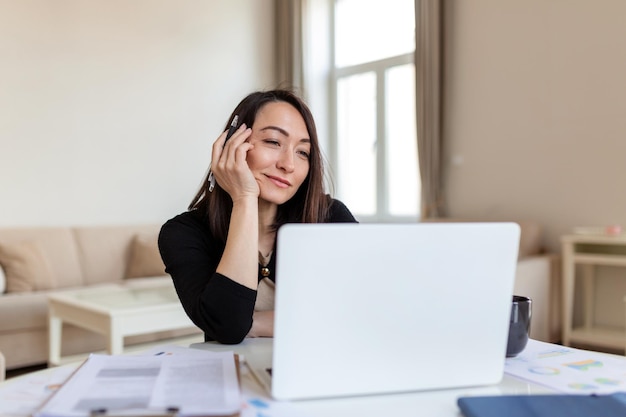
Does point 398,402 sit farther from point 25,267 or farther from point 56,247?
point 56,247

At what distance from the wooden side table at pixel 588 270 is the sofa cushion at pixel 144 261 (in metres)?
2.63

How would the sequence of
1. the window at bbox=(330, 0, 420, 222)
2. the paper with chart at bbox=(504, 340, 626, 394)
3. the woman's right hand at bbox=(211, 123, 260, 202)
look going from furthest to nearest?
the window at bbox=(330, 0, 420, 222) < the woman's right hand at bbox=(211, 123, 260, 202) < the paper with chart at bbox=(504, 340, 626, 394)

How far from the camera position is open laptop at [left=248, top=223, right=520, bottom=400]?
708 millimetres

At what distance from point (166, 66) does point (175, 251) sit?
4.13 m

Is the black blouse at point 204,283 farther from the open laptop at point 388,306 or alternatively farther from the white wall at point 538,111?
the white wall at point 538,111

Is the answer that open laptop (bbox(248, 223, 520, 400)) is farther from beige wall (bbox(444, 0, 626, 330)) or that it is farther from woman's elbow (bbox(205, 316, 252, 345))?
beige wall (bbox(444, 0, 626, 330))

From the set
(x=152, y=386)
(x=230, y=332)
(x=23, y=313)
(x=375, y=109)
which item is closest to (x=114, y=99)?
(x=23, y=313)

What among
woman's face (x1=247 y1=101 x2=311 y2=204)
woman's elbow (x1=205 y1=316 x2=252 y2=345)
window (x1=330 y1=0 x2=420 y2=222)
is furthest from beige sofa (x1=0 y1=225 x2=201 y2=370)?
woman's elbow (x1=205 y1=316 x2=252 y2=345)

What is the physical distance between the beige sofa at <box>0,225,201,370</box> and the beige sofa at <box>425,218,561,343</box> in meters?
1.93

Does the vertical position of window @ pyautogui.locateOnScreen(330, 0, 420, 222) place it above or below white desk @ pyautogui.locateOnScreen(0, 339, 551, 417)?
above

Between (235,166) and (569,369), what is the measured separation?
69 cm

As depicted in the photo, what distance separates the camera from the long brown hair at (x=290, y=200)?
139 centimetres

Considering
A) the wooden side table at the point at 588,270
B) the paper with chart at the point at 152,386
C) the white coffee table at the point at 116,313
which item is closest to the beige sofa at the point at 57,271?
the white coffee table at the point at 116,313

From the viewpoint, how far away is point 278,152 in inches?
52.9
